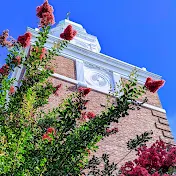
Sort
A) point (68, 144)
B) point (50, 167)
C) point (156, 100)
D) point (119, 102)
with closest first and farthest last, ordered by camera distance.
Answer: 1. point (50, 167)
2. point (68, 144)
3. point (119, 102)
4. point (156, 100)

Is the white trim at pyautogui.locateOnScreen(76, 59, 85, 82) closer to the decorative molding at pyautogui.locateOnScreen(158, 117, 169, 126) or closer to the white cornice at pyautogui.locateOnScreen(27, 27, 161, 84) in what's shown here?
the white cornice at pyautogui.locateOnScreen(27, 27, 161, 84)

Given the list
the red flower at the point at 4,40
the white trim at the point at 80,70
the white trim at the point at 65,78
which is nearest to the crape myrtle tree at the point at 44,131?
the red flower at the point at 4,40

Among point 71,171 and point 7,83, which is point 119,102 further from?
point 7,83

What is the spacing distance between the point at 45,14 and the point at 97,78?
544 centimetres

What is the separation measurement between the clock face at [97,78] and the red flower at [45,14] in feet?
16.5

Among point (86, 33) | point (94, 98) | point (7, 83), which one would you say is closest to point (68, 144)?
point (7, 83)

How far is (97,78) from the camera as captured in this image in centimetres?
1057

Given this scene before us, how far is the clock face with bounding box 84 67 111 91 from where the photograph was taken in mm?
10336

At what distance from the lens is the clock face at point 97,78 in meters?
10.3

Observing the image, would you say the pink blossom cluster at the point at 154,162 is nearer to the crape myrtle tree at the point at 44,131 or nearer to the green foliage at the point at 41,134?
the crape myrtle tree at the point at 44,131

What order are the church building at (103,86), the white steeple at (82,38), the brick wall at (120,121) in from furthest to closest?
1. the white steeple at (82,38)
2. the church building at (103,86)
3. the brick wall at (120,121)

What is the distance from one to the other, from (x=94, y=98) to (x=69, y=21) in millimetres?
7695

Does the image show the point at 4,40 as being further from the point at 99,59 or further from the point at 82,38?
the point at 82,38

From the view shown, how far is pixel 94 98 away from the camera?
976cm
